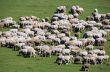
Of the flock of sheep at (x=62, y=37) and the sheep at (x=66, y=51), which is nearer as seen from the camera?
the flock of sheep at (x=62, y=37)

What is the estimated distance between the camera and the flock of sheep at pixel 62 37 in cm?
3422

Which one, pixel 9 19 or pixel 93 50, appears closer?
pixel 93 50

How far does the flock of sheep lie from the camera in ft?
112

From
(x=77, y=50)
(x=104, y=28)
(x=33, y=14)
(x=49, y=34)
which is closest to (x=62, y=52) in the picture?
(x=77, y=50)

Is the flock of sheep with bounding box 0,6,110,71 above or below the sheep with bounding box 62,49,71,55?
above

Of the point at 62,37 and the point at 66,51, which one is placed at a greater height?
the point at 62,37

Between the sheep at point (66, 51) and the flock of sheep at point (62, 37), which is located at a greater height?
the flock of sheep at point (62, 37)

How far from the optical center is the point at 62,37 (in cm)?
3738

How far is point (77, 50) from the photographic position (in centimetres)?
3472

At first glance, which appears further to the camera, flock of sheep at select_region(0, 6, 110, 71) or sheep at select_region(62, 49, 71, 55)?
sheep at select_region(62, 49, 71, 55)

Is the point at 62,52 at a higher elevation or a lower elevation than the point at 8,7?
lower

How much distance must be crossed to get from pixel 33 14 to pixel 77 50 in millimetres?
11075

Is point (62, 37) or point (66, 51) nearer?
point (66, 51)

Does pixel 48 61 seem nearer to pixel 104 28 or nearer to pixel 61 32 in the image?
pixel 61 32
